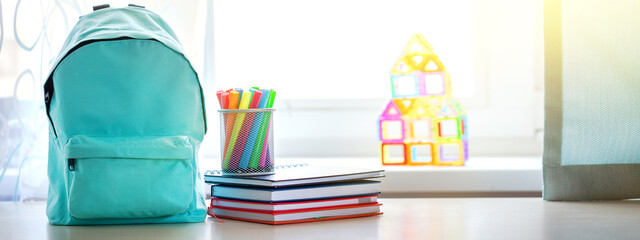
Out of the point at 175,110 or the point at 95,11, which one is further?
the point at 95,11

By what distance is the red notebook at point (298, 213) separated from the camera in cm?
83

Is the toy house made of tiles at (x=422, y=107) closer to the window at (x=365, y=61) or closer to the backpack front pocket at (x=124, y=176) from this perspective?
the window at (x=365, y=61)

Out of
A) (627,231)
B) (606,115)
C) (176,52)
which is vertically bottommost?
(627,231)

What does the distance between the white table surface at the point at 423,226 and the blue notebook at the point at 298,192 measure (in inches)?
1.3

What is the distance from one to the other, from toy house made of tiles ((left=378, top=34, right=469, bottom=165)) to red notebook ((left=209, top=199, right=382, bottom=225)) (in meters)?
0.42

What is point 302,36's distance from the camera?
1.57 meters

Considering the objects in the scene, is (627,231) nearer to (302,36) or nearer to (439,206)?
(439,206)

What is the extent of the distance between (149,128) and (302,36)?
0.81 m

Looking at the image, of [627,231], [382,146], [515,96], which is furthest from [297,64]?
[627,231]

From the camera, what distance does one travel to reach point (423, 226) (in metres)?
0.82

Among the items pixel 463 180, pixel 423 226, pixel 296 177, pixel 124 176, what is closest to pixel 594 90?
pixel 463 180

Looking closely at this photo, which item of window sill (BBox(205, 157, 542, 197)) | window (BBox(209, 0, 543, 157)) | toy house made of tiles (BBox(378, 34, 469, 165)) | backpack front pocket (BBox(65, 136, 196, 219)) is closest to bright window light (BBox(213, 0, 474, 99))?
window (BBox(209, 0, 543, 157))

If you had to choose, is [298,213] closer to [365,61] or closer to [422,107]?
[422,107]

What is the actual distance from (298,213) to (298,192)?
0.09 ft
